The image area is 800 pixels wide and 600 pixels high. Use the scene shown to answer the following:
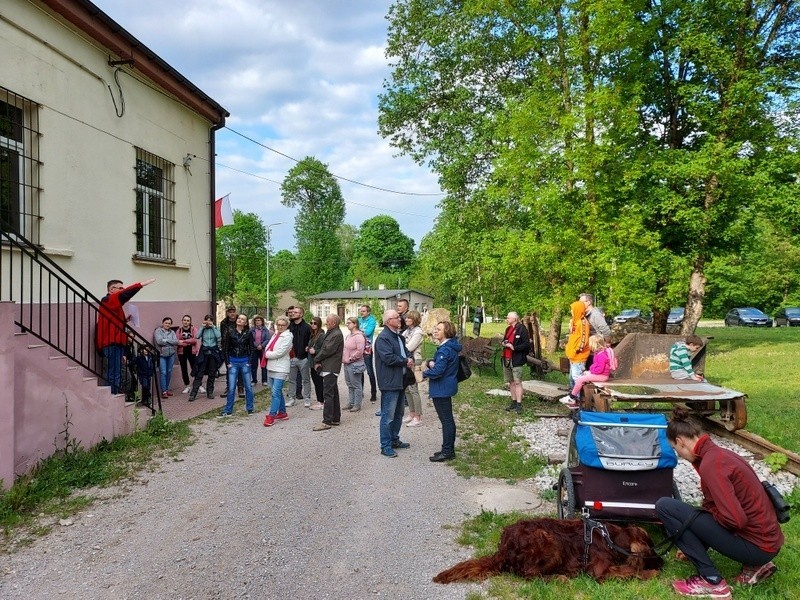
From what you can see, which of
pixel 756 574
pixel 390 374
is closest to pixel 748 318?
pixel 390 374

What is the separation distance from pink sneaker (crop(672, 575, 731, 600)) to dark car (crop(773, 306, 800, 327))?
4785 centimetres

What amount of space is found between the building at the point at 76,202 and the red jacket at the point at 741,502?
19.1ft

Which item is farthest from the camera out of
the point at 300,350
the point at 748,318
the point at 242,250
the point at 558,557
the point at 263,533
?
the point at 242,250

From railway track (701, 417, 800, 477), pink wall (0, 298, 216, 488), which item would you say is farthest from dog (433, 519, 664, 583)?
pink wall (0, 298, 216, 488)

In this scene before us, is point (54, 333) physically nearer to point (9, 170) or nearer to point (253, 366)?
point (9, 170)

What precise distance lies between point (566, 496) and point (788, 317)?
157ft

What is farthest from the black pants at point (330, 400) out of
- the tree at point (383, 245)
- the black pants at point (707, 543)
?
the tree at point (383, 245)

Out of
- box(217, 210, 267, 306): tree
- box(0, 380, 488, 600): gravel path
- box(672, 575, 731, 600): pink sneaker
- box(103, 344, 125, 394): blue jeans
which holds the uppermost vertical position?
box(217, 210, 267, 306): tree

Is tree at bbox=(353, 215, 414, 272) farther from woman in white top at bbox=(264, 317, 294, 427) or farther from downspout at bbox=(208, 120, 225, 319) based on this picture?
woman in white top at bbox=(264, 317, 294, 427)

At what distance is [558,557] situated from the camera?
389cm

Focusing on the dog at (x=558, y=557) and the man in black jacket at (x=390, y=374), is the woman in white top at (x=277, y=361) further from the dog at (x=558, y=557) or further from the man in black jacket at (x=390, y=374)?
the dog at (x=558, y=557)

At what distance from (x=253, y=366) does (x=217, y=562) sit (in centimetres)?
819

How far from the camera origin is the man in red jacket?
8.09m

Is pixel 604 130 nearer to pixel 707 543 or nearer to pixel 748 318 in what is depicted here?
pixel 707 543
